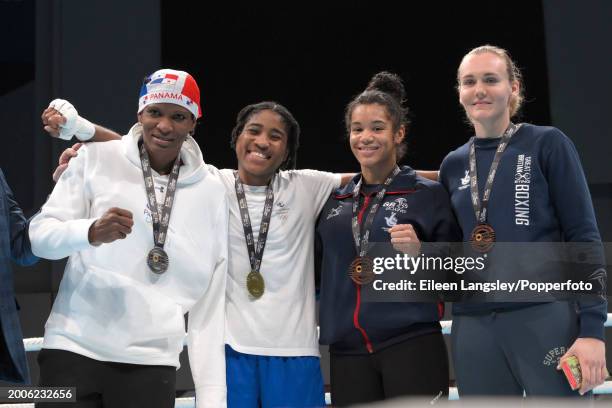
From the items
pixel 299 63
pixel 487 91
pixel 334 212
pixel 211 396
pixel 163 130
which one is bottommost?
pixel 211 396

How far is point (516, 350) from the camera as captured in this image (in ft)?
6.53

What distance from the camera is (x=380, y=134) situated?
2361 mm

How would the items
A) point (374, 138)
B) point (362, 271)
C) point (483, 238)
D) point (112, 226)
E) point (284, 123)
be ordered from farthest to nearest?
point (284, 123)
point (374, 138)
point (362, 271)
point (483, 238)
point (112, 226)

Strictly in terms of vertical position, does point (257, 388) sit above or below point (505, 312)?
below

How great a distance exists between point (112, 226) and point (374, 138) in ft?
3.14

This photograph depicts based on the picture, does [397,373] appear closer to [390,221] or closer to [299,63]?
[390,221]

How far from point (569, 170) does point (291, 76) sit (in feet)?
11.7

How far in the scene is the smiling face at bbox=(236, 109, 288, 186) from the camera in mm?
2348

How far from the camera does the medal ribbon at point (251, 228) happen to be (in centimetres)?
226

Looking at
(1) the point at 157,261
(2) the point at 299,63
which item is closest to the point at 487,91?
(1) the point at 157,261

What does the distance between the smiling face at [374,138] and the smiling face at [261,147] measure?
24cm

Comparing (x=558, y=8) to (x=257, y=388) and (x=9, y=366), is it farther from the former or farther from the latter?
(x=9, y=366)

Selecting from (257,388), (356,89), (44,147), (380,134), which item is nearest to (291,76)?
(356,89)

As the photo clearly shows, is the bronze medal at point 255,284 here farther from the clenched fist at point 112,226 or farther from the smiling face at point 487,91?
the smiling face at point 487,91
